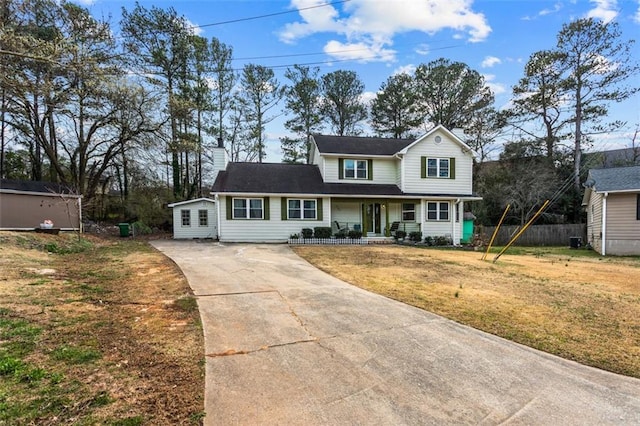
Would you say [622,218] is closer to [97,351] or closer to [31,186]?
[97,351]

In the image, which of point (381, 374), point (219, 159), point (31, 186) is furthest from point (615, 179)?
point (31, 186)

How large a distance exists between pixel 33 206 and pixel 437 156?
2403cm

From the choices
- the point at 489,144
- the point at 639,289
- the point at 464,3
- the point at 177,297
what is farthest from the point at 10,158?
the point at 489,144

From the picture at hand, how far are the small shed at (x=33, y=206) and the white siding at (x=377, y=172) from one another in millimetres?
13737

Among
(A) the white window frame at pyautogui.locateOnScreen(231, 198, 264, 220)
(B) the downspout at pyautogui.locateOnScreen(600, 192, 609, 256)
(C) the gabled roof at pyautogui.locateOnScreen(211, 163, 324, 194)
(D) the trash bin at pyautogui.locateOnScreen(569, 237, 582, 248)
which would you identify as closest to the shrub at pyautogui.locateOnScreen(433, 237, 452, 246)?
(C) the gabled roof at pyautogui.locateOnScreen(211, 163, 324, 194)

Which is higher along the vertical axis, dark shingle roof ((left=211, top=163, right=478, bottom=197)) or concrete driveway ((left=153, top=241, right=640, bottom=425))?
dark shingle roof ((left=211, top=163, right=478, bottom=197))

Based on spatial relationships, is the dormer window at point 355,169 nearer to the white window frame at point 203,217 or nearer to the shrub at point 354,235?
the shrub at point 354,235

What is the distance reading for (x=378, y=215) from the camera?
1952cm

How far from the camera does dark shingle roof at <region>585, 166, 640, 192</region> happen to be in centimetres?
1523

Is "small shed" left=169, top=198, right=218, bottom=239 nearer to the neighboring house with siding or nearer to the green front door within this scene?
the green front door

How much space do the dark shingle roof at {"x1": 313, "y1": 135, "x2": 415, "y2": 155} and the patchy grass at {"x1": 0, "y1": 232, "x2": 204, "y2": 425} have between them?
1391 centimetres

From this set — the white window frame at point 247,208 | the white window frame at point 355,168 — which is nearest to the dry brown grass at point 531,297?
the white window frame at point 247,208

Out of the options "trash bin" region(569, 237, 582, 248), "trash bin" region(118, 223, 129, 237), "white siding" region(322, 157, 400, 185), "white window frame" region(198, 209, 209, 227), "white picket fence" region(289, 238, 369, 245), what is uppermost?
"white siding" region(322, 157, 400, 185)

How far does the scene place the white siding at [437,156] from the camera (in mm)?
19078
